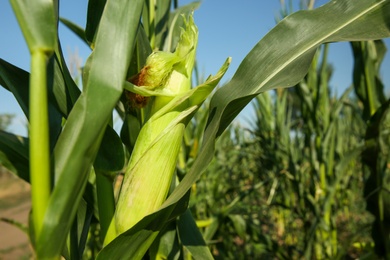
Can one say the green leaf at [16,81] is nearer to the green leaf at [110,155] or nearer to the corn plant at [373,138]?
the green leaf at [110,155]

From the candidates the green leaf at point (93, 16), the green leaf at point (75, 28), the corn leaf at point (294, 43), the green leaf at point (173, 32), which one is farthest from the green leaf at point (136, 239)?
the green leaf at point (75, 28)

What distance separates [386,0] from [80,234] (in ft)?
1.83

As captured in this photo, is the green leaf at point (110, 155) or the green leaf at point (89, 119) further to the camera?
the green leaf at point (110, 155)

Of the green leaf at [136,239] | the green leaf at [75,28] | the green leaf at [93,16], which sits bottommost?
the green leaf at [136,239]

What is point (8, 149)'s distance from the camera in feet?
1.53

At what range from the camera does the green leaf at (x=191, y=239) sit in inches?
23.8

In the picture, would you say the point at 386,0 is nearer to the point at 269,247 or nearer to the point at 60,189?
the point at 60,189

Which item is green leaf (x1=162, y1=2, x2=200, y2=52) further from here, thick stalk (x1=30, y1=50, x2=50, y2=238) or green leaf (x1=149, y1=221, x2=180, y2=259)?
thick stalk (x1=30, y1=50, x2=50, y2=238)

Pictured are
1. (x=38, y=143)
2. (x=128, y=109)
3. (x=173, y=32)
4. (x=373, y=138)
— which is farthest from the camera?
(x=373, y=138)

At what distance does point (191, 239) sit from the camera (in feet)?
2.08

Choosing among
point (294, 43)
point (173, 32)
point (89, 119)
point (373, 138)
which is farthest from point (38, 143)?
point (373, 138)

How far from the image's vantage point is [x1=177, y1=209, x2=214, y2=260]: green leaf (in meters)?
0.60

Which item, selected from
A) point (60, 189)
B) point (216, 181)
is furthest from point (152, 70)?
point (216, 181)

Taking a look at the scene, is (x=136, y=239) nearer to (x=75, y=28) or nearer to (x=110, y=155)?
(x=110, y=155)
